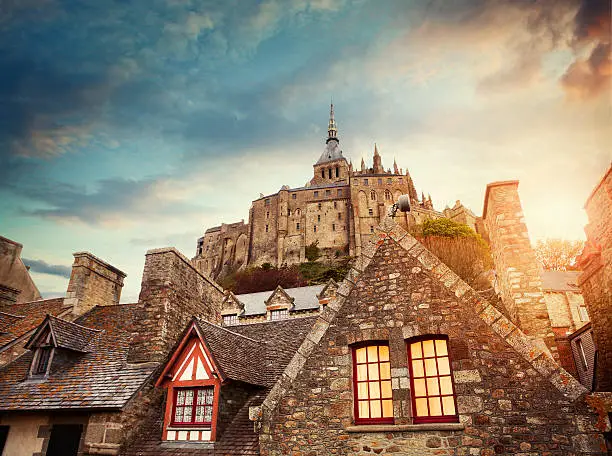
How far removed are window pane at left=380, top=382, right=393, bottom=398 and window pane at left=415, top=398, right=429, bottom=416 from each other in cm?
44

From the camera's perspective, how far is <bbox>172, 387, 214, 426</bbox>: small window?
870cm

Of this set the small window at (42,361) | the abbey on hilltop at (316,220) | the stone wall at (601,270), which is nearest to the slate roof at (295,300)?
the small window at (42,361)

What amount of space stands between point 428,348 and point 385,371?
0.83 metres

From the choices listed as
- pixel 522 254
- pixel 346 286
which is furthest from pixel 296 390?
pixel 522 254

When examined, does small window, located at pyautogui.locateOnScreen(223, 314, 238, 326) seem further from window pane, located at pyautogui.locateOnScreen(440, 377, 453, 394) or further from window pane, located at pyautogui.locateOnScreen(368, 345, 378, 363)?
window pane, located at pyautogui.locateOnScreen(440, 377, 453, 394)

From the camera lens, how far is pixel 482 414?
6.18 m

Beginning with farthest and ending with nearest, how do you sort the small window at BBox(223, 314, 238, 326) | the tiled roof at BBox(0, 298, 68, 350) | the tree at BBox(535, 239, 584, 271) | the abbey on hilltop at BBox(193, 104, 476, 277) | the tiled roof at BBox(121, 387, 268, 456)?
1. the abbey on hilltop at BBox(193, 104, 476, 277)
2. the tree at BBox(535, 239, 584, 271)
3. the small window at BBox(223, 314, 238, 326)
4. the tiled roof at BBox(0, 298, 68, 350)
5. the tiled roof at BBox(121, 387, 268, 456)

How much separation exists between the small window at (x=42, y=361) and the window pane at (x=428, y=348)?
990cm

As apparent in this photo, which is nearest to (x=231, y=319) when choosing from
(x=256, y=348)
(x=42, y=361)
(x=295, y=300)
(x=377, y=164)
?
(x=295, y=300)

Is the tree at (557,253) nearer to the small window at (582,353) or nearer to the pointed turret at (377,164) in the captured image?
the small window at (582,353)

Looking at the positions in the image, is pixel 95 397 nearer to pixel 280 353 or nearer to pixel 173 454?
pixel 173 454

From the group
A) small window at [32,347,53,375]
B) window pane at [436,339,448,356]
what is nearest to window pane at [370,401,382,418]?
window pane at [436,339,448,356]

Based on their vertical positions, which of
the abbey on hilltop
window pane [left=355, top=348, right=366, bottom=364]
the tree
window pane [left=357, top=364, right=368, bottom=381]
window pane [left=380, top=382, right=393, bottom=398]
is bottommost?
window pane [left=380, top=382, right=393, bottom=398]

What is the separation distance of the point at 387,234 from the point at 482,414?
3.36m
